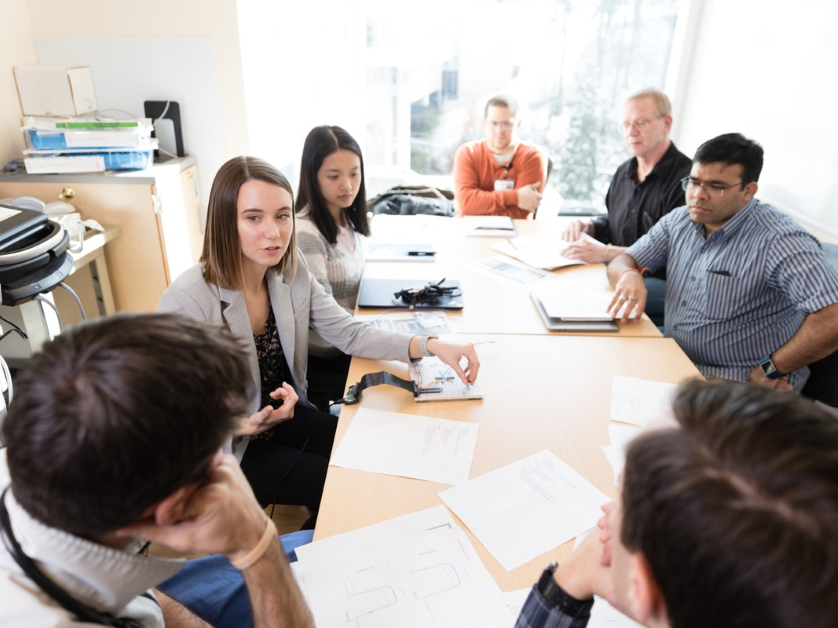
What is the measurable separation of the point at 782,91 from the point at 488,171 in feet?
4.94

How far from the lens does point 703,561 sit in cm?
45

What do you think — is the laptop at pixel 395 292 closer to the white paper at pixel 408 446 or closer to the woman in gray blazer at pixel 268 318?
the woman in gray blazer at pixel 268 318

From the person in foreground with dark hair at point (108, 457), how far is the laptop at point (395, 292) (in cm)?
128

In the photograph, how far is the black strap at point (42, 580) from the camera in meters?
0.61

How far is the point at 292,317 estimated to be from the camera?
5.50 ft

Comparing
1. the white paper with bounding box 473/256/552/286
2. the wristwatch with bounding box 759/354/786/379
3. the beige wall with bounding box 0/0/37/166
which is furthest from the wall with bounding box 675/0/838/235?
the beige wall with bounding box 0/0/37/166

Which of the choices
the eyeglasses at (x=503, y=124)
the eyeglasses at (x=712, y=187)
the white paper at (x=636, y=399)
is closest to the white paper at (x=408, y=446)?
the white paper at (x=636, y=399)

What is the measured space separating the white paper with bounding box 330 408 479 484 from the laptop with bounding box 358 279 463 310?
641 mm

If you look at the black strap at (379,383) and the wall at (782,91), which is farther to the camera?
the wall at (782,91)

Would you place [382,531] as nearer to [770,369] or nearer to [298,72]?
[770,369]

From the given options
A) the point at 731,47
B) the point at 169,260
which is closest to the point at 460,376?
the point at 169,260

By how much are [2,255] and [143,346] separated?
1643 millimetres

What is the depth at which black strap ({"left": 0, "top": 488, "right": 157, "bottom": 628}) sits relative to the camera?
61 centimetres

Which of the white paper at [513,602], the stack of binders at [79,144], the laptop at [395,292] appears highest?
the stack of binders at [79,144]
